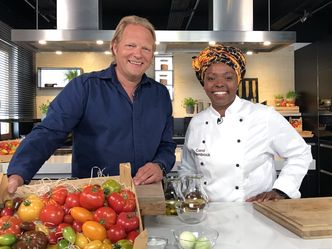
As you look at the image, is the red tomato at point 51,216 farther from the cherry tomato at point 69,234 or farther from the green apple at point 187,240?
the green apple at point 187,240

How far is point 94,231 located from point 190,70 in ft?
18.1

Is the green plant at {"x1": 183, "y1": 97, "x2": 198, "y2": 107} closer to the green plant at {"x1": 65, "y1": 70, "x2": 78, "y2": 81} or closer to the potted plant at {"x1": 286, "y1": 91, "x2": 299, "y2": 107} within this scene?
the potted plant at {"x1": 286, "y1": 91, "x2": 299, "y2": 107}

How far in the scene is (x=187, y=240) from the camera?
3.34ft

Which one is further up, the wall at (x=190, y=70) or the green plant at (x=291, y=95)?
the wall at (x=190, y=70)

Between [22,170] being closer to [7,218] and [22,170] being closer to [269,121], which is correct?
[7,218]

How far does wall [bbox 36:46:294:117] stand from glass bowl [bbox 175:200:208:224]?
4.97 m

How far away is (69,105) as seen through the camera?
1.71m

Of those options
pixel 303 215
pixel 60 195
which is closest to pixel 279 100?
pixel 303 215

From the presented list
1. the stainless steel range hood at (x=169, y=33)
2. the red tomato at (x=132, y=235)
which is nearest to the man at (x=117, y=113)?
the red tomato at (x=132, y=235)

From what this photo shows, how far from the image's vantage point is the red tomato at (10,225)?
36.9 inches

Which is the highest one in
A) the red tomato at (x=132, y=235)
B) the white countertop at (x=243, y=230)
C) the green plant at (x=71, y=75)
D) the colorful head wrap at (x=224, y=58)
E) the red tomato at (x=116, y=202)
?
the green plant at (x=71, y=75)

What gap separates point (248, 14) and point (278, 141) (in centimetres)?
202

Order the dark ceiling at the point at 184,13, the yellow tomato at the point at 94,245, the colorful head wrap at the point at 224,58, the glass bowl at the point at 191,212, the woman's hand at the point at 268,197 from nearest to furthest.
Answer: the yellow tomato at the point at 94,245 < the glass bowl at the point at 191,212 < the woman's hand at the point at 268,197 < the colorful head wrap at the point at 224,58 < the dark ceiling at the point at 184,13

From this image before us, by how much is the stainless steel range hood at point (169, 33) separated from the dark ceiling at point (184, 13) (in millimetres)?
1704
